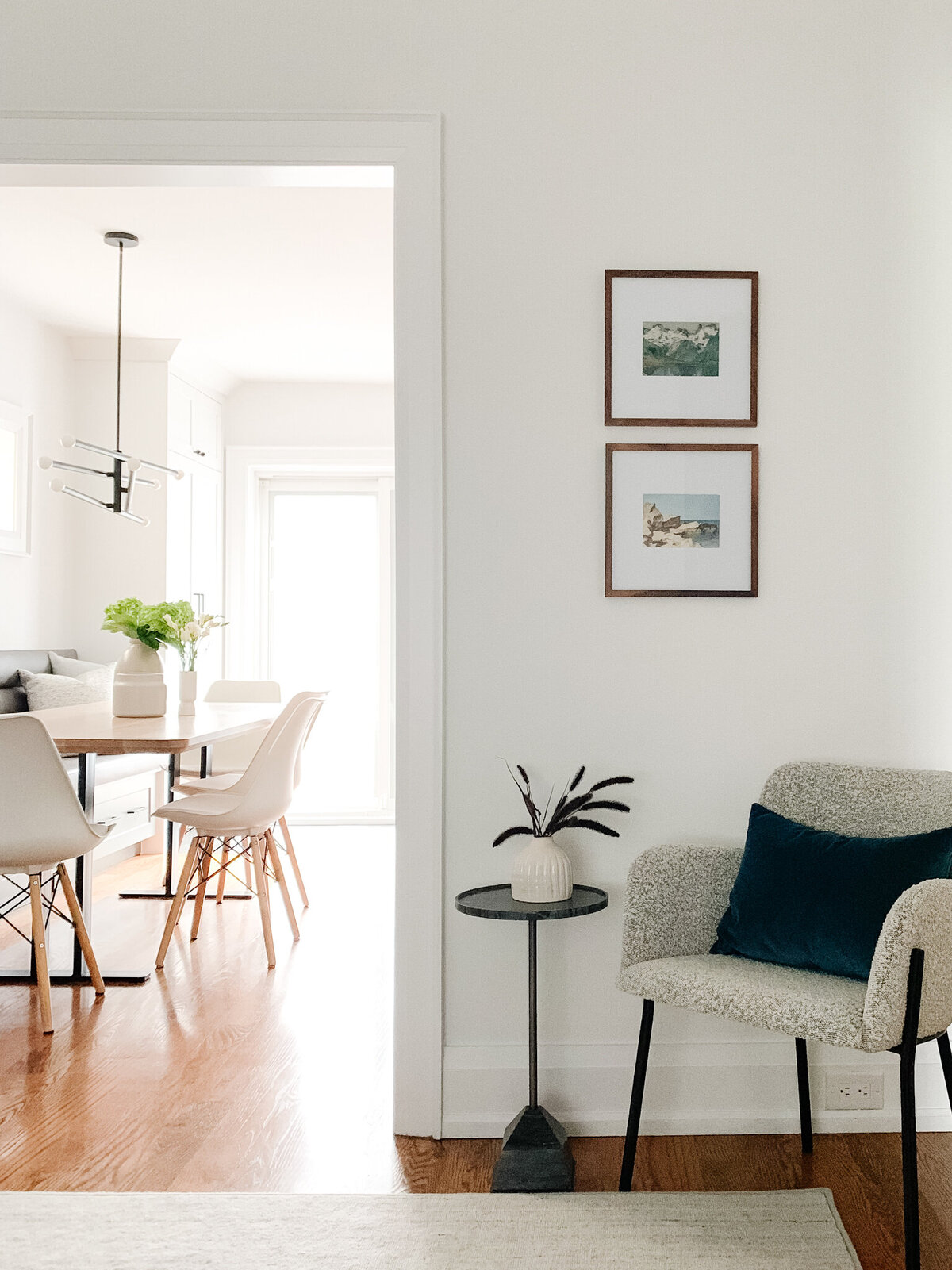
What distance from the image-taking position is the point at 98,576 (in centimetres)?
569

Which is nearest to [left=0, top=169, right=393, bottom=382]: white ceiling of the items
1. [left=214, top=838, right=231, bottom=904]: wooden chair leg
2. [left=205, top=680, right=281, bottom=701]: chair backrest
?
[left=205, top=680, right=281, bottom=701]: chair backrest

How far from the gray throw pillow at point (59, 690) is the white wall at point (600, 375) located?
2912 millimetres

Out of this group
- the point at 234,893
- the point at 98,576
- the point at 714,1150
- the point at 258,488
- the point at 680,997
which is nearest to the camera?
the point at 680,997

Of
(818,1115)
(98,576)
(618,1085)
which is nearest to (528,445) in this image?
(618,1085)

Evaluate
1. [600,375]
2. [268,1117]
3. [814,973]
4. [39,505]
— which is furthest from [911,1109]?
[39,505]

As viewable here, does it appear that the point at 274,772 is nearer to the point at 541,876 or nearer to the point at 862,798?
the point at 541,876

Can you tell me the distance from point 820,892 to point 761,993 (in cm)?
28

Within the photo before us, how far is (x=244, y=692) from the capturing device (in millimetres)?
5266

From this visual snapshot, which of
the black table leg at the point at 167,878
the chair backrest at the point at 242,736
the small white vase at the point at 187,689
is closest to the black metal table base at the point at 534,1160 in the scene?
the small white vase at the point at 187,689

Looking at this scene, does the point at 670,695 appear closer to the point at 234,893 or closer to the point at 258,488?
the point at 234,893

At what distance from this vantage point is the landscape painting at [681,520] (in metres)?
2.40

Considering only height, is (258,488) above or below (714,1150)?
above

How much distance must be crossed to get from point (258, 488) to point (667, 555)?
455 cm

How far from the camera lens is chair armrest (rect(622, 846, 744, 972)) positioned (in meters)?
2.12
